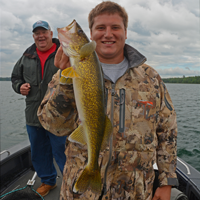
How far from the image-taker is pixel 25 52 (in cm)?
396

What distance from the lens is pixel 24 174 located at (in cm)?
492

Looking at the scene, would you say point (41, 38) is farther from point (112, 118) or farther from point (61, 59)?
point (112, 118)

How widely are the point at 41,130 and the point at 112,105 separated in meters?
2.34

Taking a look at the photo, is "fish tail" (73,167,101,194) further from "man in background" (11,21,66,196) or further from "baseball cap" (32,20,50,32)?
"baseball cap" (32,20,50,32)

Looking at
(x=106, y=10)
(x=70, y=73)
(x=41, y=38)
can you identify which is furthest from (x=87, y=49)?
(x=41, y=38)

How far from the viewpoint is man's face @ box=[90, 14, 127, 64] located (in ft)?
6.81

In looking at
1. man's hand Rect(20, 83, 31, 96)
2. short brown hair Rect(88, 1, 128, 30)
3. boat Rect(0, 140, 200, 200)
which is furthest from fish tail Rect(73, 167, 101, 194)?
man's hand Rect(20, 83, 31, 96)

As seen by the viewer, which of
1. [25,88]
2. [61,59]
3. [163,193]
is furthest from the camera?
[25,88]

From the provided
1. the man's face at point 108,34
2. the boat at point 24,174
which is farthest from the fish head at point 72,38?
the boat at point 24,174

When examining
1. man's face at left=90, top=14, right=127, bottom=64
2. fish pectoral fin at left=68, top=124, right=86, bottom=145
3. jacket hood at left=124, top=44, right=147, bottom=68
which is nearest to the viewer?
fish pectoral fin at left=68, top=124, right=86, bottom=145

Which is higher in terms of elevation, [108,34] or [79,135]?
[108,34]

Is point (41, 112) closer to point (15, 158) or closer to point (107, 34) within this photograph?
point (107, 34)

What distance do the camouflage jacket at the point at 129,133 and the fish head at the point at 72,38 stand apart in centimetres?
37

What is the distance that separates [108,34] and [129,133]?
3.77 feet
